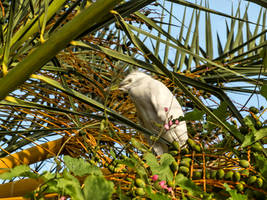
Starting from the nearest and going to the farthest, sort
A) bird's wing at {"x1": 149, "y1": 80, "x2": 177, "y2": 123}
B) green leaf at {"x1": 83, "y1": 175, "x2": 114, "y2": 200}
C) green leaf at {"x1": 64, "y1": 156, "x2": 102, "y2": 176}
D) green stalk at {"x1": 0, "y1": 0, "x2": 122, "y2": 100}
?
1. green leaf at {"x1": 83, "y1": 175, "x2": 114, "y2": 200}
2. green leaf at {"x1": 64, "y1": 156, "x2": 102, "y2": 176}
3. green stalk at {"x1": 0, "y1": 0, "x2": 122, "y2": 100}
4. bird's wing at {"x1": 149, "y1": 80, "x2": 177, "y2": 123}

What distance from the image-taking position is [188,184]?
50cm

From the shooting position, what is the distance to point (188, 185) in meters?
0.50

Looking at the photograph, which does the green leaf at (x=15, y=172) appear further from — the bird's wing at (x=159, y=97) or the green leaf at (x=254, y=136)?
the bird's wing at (x=159, y=97)

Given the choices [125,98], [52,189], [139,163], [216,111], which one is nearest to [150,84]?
[125,98]

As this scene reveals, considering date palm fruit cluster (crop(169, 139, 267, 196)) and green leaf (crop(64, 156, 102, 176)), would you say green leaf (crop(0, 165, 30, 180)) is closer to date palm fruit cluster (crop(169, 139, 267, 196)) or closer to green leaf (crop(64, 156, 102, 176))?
green leaf (crop(64, 156, 102, 176))

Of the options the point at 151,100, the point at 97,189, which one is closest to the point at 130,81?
the point at 151,100

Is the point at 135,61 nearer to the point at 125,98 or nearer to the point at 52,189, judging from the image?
the point at 52,189

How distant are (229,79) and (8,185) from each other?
0.92 m

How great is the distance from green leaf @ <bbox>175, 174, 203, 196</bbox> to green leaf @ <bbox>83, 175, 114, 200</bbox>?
0.17m

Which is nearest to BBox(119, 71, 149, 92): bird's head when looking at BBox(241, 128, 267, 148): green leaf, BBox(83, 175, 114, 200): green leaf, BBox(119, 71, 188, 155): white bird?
BBox(119, 71, 188, 155): white bird

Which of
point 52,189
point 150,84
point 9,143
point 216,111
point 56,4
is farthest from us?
point 9,143

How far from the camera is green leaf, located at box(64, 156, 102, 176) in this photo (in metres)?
0.47

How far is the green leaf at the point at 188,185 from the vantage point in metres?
0.48

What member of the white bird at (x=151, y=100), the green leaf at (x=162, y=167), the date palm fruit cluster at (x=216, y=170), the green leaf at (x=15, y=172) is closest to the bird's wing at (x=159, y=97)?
the white bird at (x=151, y=100)
